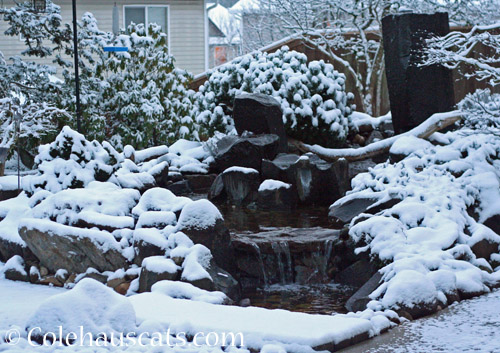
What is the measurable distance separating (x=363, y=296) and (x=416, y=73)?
4.68 meters

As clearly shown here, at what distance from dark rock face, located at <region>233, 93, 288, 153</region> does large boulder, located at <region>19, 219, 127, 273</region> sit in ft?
13.2

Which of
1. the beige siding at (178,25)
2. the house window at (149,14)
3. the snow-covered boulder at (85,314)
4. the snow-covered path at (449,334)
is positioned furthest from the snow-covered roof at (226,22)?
the snow-covered boulder at (85,314)

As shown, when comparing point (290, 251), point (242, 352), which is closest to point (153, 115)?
point (290, 251)

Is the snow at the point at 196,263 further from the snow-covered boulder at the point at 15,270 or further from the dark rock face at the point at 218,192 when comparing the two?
the dark rock face at the point at 218,192

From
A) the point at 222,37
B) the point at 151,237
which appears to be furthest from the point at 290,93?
the point at 222,37

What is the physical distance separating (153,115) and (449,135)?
200 inches

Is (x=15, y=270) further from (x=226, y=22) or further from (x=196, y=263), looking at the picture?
(x=226, y=22)

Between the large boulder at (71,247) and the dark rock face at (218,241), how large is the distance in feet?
2.34

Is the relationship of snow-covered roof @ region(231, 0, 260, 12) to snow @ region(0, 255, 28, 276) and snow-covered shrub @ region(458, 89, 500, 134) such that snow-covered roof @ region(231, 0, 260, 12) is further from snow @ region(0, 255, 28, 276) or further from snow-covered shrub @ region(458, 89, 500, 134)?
snow @ region(0, 255, 28, 276)

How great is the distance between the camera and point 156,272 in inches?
246

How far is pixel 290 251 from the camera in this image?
7141mm

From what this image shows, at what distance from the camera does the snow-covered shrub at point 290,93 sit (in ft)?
36.1

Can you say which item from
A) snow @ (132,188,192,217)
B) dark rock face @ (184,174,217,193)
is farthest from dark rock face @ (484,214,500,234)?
dark rock face @ (184,174,217,193)

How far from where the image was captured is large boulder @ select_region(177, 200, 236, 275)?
6.69 meters
